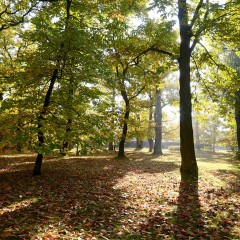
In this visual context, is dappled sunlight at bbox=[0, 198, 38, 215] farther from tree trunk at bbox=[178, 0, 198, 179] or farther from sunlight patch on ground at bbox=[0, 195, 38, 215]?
tree trunk at bbox=[178, 0, 198, 179]

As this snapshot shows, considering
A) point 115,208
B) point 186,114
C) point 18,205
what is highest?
point 186,114

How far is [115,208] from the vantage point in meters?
6.95

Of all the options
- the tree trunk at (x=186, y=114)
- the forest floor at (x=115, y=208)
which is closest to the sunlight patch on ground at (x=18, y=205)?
the forest floor at (x=115, y=208)

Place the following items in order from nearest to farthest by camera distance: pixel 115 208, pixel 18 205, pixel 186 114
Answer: pixel 18 205, pixel 115 208, pixel 186 114

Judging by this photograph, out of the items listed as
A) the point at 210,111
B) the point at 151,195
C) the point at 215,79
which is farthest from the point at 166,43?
the point at 151,195

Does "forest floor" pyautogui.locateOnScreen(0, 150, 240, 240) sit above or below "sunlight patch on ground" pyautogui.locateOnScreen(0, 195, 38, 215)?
below

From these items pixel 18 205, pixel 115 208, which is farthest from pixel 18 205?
pixel 115 208

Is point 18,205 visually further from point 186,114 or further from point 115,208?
point 186,114

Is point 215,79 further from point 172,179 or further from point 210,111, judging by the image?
point 172,179

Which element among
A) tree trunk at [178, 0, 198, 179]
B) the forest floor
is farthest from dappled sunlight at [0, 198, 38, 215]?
tree trunk at [178, 0, 198, 179]

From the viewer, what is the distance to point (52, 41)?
27.9 ft

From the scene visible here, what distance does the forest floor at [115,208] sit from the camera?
5219 millimetres

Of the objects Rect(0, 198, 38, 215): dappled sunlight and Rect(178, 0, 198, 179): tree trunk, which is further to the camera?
Rect(178, 0, 198, 179): tree trunk

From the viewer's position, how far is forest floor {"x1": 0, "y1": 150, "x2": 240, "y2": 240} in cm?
522
